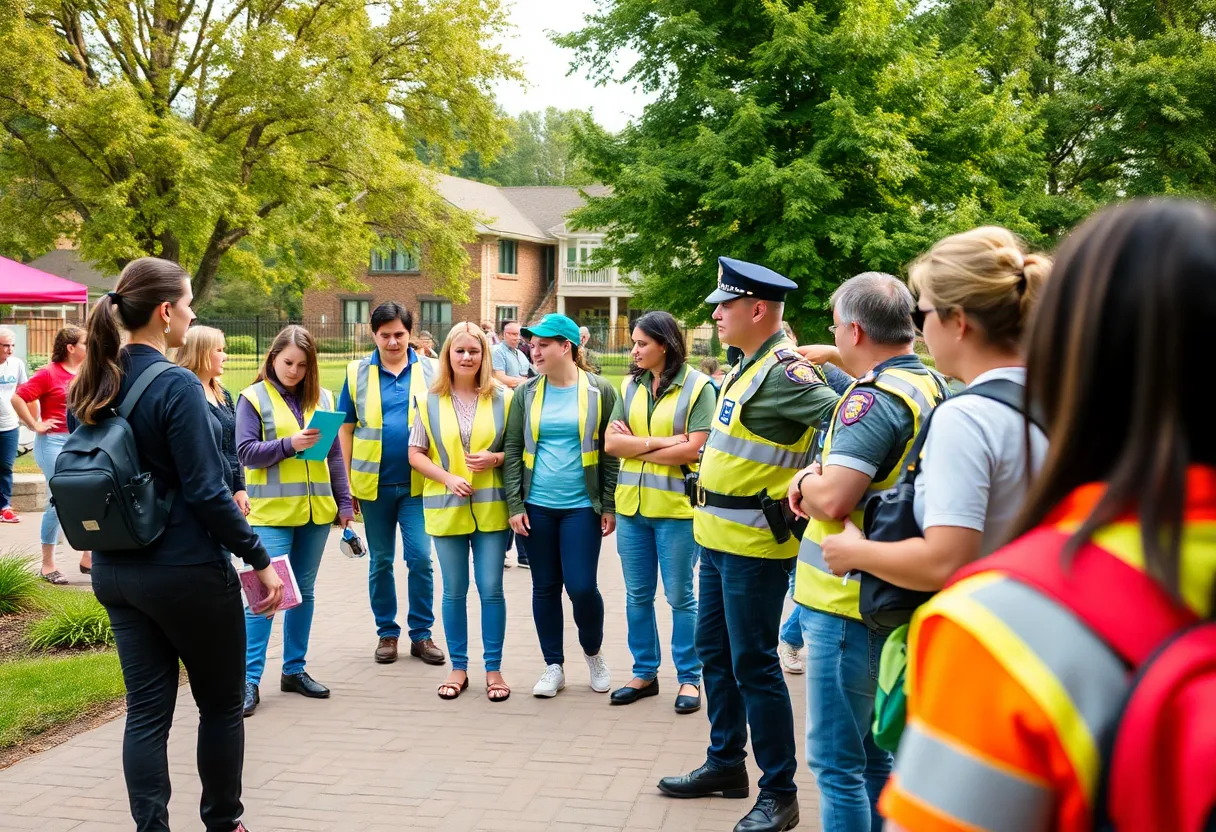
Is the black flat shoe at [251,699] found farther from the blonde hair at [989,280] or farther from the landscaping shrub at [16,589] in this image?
the blonde hair at [989,280]

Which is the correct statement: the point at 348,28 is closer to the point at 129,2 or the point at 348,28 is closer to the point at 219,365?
the point at 129,2

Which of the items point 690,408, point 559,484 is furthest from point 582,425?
point 690,408

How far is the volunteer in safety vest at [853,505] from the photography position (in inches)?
126

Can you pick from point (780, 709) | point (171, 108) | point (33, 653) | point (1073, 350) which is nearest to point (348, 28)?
point (171, 108)

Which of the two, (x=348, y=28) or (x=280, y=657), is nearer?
(x=280, y=657)

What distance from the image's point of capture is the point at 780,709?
4.23m

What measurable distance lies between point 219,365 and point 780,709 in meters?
3.69

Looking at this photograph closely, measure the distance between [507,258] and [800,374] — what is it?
4934 cm

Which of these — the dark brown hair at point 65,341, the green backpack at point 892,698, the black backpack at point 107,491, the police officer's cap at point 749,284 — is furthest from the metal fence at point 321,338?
the green backpack at point 892,698

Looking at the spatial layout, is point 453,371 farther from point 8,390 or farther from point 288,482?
point 8,390

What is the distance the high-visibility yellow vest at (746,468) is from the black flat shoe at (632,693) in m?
1.97

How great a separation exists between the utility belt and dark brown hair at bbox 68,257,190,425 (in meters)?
2.16

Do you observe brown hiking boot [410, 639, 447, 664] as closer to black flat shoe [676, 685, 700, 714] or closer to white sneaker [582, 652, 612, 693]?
white sneaker [582, 652, 612, 693]

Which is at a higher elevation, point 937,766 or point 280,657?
point 937,766
